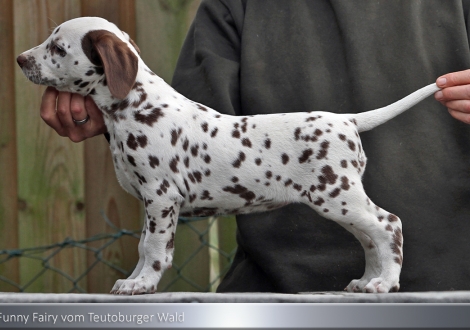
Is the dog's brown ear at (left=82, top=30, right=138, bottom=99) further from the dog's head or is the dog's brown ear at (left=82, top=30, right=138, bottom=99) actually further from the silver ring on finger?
the silver ring on finger

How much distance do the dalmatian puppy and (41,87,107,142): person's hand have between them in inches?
2.1

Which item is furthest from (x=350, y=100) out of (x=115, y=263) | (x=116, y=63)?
(x=115, y=263)

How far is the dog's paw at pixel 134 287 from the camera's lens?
2.18 metres

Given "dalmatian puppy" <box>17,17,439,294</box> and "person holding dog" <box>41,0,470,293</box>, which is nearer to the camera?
"dalmatian puppy" <box>17,17,439,294</box>

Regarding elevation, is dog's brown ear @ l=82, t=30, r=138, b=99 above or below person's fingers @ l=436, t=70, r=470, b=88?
above

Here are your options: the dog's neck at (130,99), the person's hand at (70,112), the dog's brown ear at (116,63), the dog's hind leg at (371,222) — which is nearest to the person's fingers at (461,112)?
the dog's hind leg at (371,222)

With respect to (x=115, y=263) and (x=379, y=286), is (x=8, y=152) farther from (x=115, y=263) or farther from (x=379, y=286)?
(x=379, y=286)

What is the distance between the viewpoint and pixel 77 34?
2.32 metres

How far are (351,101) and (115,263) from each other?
5.24 feet

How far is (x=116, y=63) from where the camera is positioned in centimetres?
223

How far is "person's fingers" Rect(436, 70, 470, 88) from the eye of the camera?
2.43 metres

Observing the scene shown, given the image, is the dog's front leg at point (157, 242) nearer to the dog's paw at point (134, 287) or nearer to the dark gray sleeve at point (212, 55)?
the dog's paw at point (134, 287)

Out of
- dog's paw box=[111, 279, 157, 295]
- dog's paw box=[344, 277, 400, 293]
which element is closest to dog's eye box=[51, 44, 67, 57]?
dog's paw box=[111, 279, 157, 295]

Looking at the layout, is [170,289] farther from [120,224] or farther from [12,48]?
[12,48]
